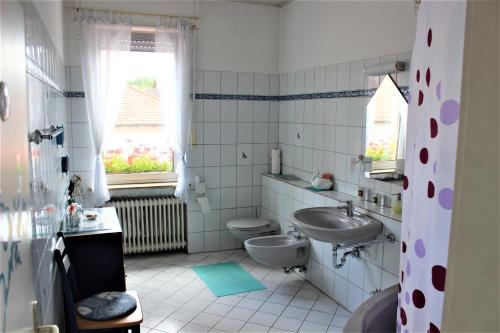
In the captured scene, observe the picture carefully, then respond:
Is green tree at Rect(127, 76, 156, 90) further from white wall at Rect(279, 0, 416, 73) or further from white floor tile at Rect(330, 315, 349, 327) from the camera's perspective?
white floor tile at Rect(330, 315, 349, 327)

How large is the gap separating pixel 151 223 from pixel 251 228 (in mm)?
995

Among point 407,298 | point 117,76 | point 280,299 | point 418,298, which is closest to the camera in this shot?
point 418,298

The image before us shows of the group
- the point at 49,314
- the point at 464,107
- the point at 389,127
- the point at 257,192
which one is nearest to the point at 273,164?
the point at 257,192

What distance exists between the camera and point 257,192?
4.64 metres

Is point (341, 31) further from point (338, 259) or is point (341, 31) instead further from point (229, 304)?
point (229, 304)

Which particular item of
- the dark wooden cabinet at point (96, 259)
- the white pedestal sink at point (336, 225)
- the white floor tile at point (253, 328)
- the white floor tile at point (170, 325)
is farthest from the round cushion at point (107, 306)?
the white pedestal sink at point (336, 225)

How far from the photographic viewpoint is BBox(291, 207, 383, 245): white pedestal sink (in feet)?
8.91

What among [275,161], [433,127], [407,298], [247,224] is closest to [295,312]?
[247,224]

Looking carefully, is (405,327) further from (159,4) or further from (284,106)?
(159,4)

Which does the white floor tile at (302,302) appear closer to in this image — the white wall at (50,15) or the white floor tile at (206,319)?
the white floor tile at (206,319)

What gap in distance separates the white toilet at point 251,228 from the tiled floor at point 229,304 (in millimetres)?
298

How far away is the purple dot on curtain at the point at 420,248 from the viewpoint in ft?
3.33

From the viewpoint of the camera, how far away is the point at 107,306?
2297 millimetres

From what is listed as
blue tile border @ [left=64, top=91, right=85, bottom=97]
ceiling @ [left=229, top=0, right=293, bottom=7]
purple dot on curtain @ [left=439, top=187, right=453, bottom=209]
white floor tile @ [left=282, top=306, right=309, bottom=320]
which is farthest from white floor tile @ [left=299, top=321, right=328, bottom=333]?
ceiling @ [left=229, top=0, right=293, bottom=7]
